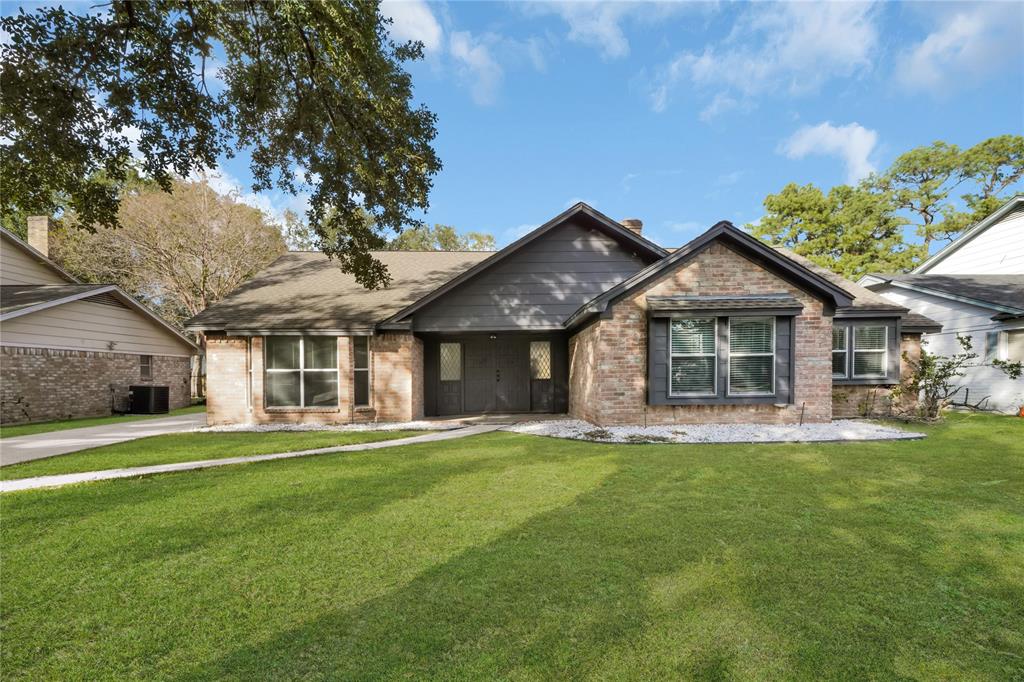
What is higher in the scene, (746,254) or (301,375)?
(746,254)

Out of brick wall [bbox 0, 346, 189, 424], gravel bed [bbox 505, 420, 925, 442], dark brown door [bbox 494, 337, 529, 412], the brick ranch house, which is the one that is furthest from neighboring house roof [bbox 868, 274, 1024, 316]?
brick wall [bbox 0, 346, 189, 424]

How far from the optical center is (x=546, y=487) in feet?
18.6

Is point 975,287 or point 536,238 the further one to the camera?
point 975,287

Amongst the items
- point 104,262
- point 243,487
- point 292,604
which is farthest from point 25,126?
point 104,262

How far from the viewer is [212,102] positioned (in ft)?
23.4

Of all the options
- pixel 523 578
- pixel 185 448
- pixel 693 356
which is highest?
pixel 693 356

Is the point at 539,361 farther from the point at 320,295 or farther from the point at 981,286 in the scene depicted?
the point at 981,286

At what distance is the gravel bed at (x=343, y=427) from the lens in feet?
37.1

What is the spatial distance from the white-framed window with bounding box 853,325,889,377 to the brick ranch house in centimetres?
3

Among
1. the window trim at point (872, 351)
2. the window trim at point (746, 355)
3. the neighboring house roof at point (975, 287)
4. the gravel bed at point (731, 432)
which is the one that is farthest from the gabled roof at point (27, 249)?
the neighboring house roof at point (975, 287)

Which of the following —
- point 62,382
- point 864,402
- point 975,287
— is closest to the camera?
point 864,402

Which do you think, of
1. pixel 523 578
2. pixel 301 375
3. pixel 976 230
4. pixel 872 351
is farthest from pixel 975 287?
pixel 301 375

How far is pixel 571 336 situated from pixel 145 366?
58.1 feet

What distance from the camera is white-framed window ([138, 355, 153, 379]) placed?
1820cm
